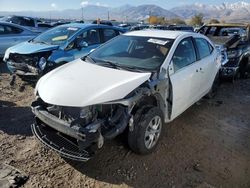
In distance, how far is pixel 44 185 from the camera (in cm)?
323

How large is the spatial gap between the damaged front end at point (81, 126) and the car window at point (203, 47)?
2534 mm

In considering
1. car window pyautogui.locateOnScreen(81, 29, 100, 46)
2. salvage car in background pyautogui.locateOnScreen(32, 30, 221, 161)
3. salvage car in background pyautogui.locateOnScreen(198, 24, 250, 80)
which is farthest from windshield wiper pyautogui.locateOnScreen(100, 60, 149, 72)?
salvage car in background pyautogui.locateOnScreen(198, 24, 250, 80)

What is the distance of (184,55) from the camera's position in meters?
4.61

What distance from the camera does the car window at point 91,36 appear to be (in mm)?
7332

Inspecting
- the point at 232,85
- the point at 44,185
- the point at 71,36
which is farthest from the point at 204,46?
the point at 44,185

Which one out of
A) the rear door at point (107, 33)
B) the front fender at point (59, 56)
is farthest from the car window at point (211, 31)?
the front fender at point (59, 56)

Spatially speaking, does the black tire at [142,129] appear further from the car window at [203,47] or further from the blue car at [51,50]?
the blue car at [51,50]

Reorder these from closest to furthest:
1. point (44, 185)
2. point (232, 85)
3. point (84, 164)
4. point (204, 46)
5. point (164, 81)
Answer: point (44, 185), point (84, 164), point (164, 81), point (204, 46), point (232, 85)

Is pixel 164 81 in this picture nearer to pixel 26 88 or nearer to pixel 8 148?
pixel 8 148

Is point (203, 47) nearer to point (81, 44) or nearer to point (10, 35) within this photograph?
point (81, 44)

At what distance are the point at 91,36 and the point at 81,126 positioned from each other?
15.9 feet

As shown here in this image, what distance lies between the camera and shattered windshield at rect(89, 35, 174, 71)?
4.15 metres

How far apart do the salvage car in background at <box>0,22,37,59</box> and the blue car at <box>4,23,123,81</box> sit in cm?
242

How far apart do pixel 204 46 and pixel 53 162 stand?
12.2 feet
